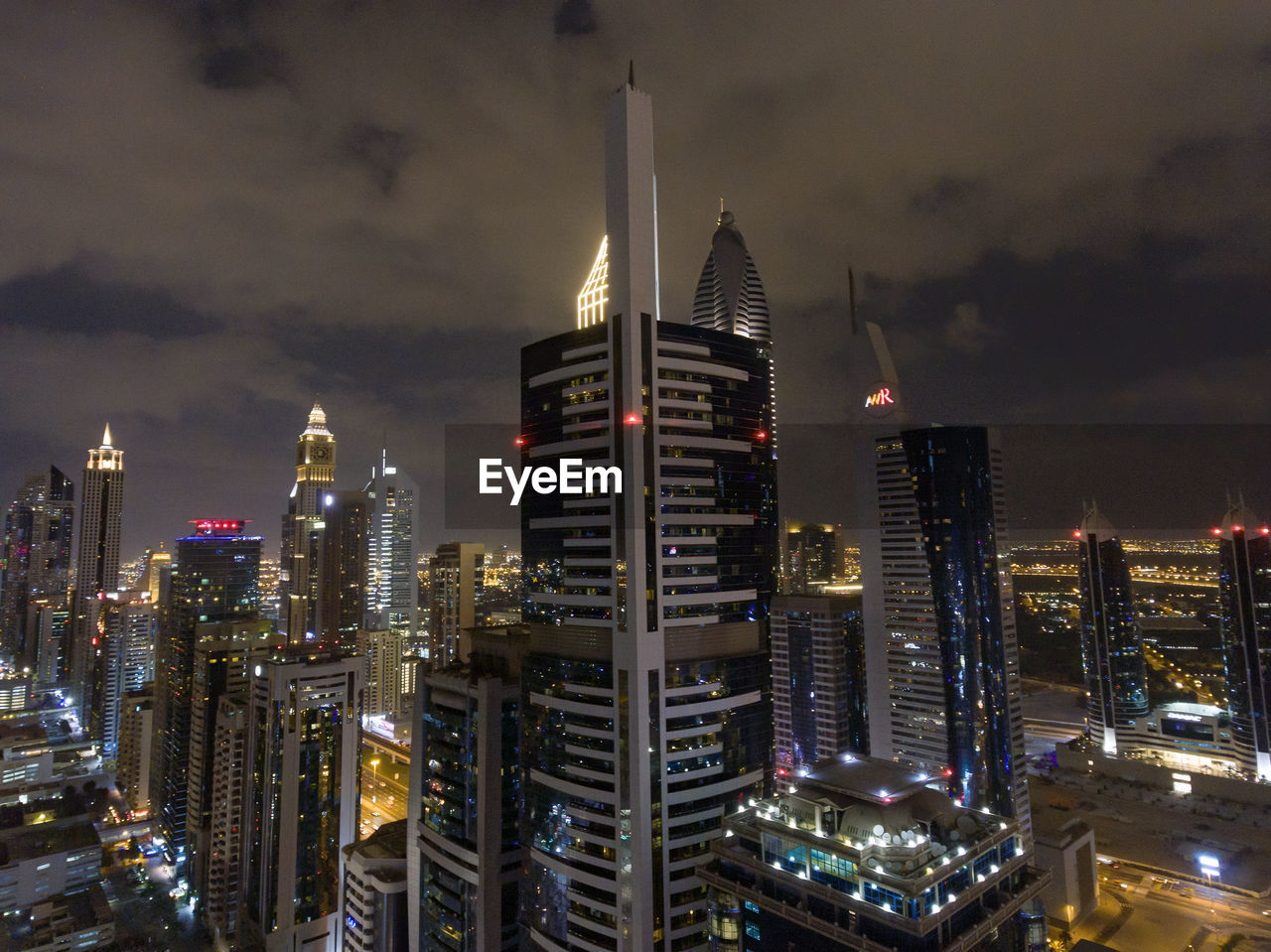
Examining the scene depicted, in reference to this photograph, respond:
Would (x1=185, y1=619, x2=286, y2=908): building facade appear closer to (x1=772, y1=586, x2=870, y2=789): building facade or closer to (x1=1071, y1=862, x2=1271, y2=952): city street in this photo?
(x1=772, y1=586, x2=870, y2=789): building facade

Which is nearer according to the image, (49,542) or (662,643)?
(662,643)

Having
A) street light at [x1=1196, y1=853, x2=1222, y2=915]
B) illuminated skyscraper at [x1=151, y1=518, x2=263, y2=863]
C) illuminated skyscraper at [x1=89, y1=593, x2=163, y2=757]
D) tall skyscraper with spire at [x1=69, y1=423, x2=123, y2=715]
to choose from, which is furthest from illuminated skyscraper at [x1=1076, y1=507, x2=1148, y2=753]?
tall skyscraper with spire at [x1=69, y1=423, x2=123, y2=715]

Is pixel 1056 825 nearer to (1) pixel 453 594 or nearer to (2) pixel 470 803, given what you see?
(2) pixel 470 803

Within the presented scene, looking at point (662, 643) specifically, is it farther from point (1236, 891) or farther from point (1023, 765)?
point (1236, 891)

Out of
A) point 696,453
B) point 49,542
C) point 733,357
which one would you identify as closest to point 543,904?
point 696,453

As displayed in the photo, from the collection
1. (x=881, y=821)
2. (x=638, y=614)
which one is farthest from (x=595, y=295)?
(x=881, y=821)
